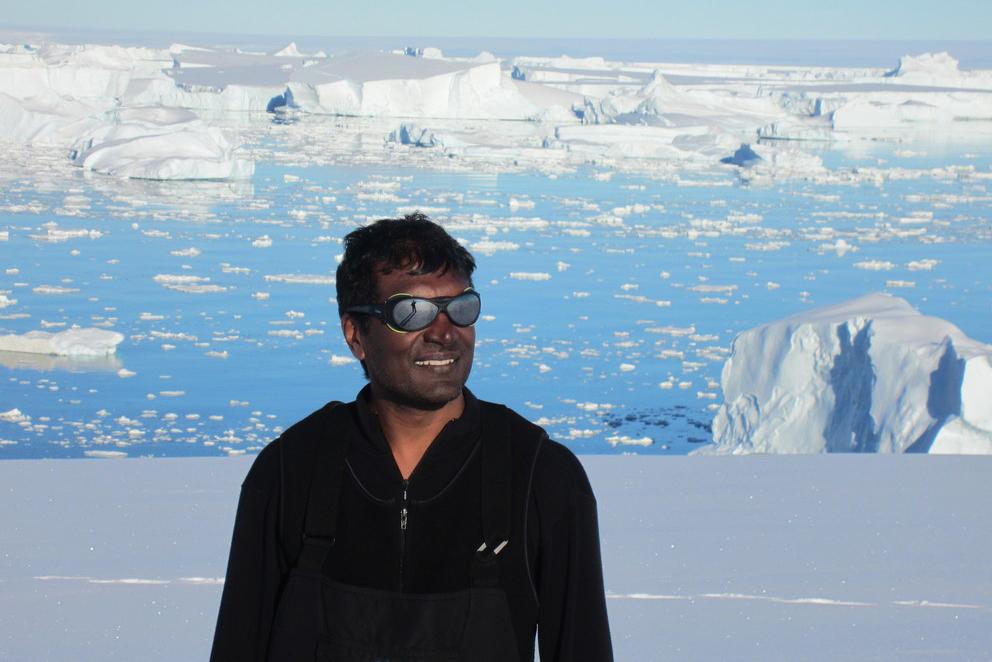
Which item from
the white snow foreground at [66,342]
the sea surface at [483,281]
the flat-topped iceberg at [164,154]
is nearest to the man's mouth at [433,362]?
the sea surface at [483,281]

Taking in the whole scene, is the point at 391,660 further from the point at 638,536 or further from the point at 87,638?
the point at 638,536

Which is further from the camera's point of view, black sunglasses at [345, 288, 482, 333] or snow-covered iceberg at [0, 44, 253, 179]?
snow-covered iceberg at [0, 44, 253, 179]

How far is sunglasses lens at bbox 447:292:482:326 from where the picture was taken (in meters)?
1.07

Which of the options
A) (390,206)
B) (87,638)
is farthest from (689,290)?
(87,638)

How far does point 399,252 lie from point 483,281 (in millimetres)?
12707

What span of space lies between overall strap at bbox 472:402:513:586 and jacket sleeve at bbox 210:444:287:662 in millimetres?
183

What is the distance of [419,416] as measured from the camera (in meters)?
1.08

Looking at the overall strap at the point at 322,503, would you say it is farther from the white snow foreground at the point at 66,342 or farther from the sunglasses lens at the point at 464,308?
the white snow foreground at the point at 66,342

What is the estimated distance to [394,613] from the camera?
1.01m

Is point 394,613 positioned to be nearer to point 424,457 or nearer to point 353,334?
point 424,457

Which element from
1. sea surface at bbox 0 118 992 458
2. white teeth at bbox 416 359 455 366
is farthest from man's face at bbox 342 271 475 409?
sea surface at bbox 0 118 992 458

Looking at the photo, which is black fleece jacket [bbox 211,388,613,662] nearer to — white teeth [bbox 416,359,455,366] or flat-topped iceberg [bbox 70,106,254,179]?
white teeth [bbox 416,359,455,366]

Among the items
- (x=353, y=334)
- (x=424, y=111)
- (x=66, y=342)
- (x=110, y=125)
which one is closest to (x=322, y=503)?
(x=353, y=334)

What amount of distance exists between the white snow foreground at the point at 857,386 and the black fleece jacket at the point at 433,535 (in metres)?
5.67
